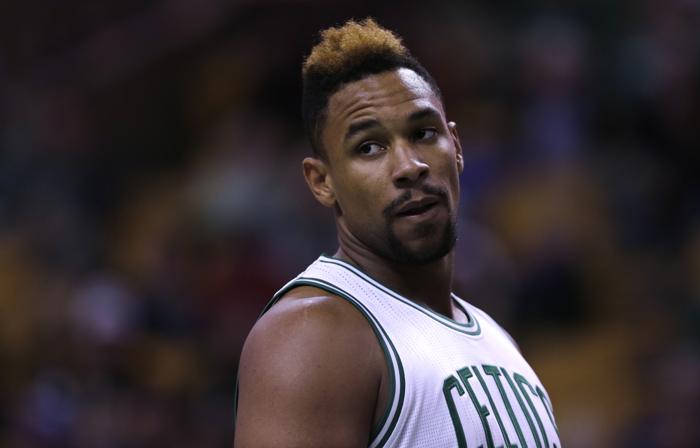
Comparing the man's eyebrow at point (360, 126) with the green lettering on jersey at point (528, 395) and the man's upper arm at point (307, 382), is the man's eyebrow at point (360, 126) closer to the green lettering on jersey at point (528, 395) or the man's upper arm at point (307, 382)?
the man's upper arm at point (307, 382)

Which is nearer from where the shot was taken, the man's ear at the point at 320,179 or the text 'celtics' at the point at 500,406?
the text 'celtics' at the point at 500,406

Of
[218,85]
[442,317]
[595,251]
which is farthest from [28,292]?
[442,317]

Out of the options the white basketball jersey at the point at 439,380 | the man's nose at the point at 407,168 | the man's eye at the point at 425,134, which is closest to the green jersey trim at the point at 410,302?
the white basketball jersey at the point at 439,380

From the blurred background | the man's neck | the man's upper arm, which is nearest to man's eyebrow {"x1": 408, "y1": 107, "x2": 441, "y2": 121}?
the man's neck

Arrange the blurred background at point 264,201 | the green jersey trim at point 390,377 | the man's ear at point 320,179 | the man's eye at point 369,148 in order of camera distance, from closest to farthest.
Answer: the green jersey trim at point 390,377, the man's eye at point 369,148, the man's ear at point 320,179, the blurred background at point 264,201

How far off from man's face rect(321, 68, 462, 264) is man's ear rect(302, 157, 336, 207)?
4 centimetres

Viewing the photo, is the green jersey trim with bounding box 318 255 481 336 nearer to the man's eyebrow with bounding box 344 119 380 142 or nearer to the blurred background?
the man's eyebrow with bounding box 344 119 380 142

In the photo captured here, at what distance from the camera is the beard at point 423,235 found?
3414 mm

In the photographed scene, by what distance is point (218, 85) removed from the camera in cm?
1123

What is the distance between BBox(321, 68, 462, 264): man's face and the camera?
341cm

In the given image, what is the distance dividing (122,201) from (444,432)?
8235 millimetres

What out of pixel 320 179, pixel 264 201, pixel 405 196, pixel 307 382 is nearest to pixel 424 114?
pixel 405 196

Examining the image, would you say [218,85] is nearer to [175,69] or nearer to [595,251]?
[175,69]

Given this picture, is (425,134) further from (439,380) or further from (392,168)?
(439,380)
